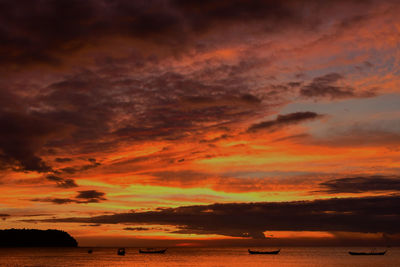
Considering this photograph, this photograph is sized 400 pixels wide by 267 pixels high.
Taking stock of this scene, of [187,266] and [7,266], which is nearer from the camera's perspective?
[7,266]

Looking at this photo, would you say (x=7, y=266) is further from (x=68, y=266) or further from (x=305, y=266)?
(x=305, y=266)

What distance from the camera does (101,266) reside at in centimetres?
17950

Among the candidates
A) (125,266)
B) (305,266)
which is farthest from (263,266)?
(125,266)

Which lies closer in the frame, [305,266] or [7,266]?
[7,266]

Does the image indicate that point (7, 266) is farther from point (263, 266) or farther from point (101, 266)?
point (263, 266)

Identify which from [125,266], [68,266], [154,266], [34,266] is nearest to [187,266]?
[154,266]

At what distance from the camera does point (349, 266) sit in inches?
7224

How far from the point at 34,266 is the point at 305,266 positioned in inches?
4262

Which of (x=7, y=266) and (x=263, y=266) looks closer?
(x=7, y=266)

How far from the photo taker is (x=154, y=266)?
183m

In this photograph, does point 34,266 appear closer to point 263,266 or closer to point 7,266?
point 7,266

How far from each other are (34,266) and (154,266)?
46451mm

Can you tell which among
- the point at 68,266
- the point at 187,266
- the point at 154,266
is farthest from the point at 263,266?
the point at 68,266

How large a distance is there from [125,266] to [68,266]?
960 inches
